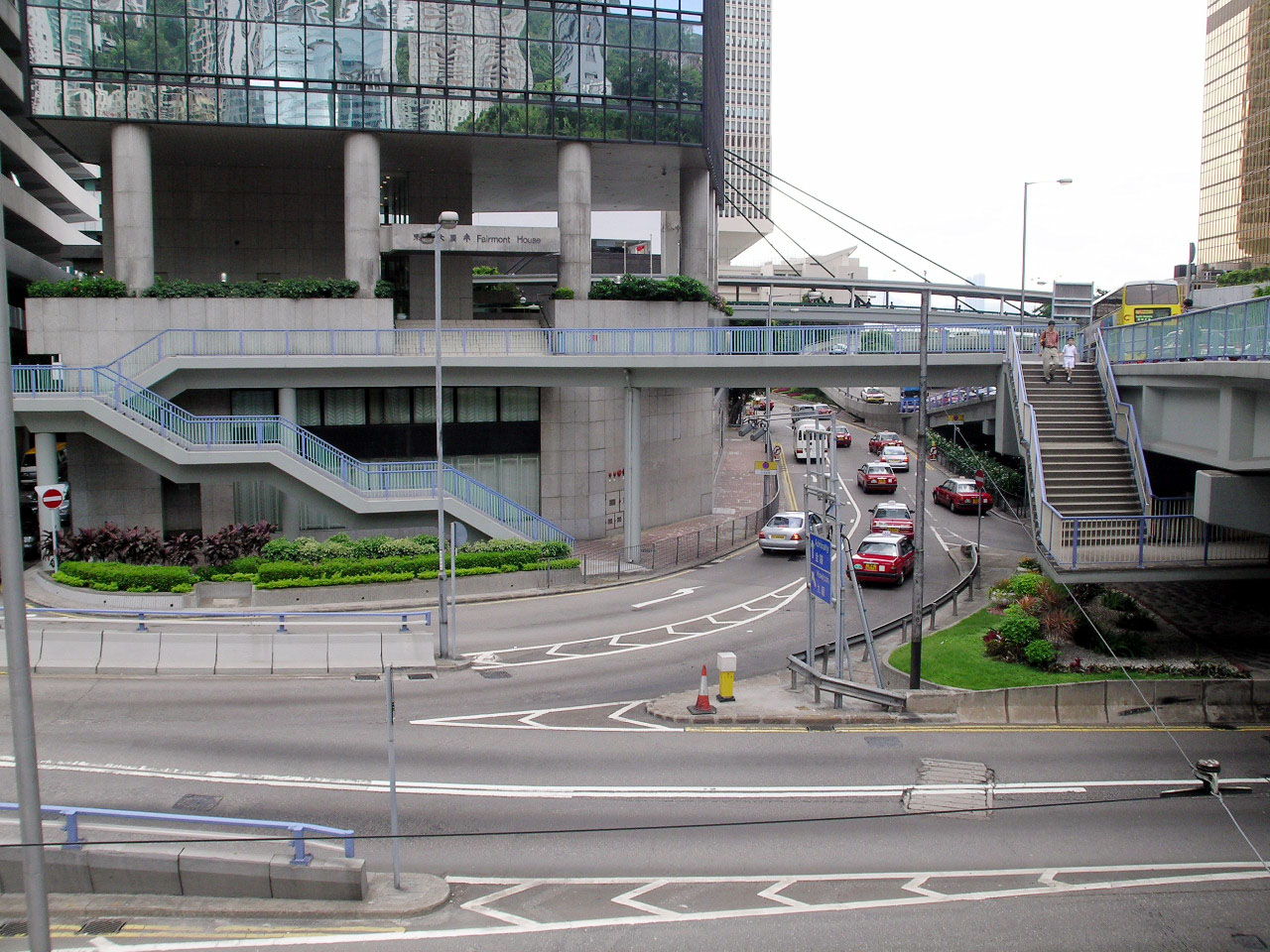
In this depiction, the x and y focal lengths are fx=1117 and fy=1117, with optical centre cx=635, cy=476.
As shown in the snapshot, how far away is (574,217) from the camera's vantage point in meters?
38.9

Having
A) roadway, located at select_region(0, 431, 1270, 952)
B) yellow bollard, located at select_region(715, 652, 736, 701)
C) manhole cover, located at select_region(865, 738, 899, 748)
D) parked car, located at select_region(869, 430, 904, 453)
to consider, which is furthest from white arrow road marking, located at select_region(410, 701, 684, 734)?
parked car, located at select_region(869, 430, 904, 453)

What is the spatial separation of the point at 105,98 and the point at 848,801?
3242 cm

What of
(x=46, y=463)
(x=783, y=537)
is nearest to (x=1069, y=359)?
(x=783, y=537)

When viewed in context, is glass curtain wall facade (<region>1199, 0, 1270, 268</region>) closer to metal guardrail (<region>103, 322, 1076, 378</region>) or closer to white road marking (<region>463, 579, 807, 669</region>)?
metal guardrail (<region>103, 322, 1076, 378</region>)

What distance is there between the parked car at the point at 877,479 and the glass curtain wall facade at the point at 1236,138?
79.2 m

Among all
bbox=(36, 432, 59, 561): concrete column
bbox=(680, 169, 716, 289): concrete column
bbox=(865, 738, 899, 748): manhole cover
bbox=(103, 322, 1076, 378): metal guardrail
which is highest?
bbox=(680, 169, 716, 289): concrete column

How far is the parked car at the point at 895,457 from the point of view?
58.4m

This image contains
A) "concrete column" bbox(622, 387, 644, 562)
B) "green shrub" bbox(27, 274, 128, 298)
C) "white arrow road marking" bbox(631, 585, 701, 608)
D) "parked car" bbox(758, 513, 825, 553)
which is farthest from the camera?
"parked car" bbox(758, 513, 825, 553)

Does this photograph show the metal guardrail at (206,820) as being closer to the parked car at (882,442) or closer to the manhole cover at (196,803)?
the manhole cover at (196,803)

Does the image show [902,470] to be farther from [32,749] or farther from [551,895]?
[32,749]

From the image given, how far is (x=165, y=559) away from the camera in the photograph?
30.5 metres

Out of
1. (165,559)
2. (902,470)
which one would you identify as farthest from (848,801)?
(902,470)

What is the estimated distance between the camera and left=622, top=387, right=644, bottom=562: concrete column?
35031 mm

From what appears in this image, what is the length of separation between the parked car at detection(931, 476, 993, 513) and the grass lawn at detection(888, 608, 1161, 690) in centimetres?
2143
